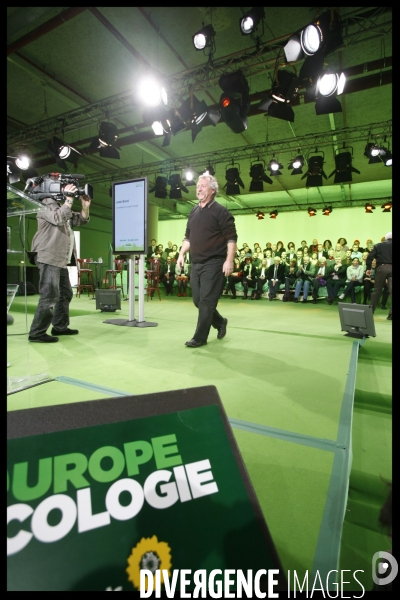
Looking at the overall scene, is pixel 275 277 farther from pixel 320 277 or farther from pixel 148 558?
pixel 148 558

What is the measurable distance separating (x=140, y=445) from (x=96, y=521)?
15cm

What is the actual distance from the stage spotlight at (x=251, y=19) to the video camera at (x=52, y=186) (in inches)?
137

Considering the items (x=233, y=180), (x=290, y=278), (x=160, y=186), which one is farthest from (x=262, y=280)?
(x=160, y=186)

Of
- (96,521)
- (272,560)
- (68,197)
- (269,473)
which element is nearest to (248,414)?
(269,473)

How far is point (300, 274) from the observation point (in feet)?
29.2

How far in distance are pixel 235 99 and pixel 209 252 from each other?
13.3 feet

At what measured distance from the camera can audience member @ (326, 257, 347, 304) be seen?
8.27 meters

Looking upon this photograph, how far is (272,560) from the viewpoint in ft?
1.93

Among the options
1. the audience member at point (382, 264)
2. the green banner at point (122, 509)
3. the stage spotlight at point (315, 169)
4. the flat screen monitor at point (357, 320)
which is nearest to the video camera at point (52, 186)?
the green banner at point (122, 509)

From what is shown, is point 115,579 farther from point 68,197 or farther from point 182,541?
point 68,197

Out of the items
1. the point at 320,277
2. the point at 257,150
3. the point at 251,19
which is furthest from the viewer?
the point at 257,150

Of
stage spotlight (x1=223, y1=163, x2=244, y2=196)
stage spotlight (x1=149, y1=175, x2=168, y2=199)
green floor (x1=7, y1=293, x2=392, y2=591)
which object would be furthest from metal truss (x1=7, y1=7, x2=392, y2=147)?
green floor (x1=7, y1=293, x2=392, y2=591)

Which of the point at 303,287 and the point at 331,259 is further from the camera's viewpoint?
the point at 303,287

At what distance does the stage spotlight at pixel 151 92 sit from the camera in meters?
5.49
